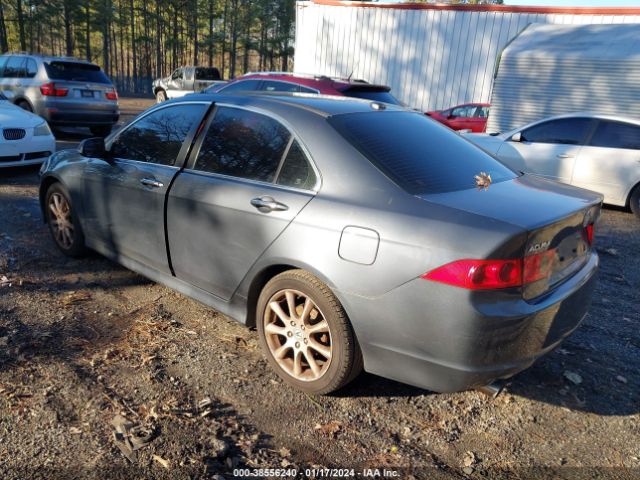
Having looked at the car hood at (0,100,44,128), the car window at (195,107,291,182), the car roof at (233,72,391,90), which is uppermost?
the car roof at (233,72,391,90)

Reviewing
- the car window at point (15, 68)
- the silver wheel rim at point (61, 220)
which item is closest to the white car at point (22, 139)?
the silver wheel rim at point (61, 220)

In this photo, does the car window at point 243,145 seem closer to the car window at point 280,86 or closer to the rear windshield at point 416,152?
the rear windshield at point 416,152

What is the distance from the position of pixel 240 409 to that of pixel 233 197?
123cm

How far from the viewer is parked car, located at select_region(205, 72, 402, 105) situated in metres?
9.38

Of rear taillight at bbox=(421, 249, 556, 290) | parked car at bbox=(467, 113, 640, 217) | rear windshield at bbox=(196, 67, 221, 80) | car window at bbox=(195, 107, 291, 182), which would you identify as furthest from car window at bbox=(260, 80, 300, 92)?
rear windshield at bbox=(196, 67, 221, 80)

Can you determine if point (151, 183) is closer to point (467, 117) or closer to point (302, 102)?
point (302, 102)

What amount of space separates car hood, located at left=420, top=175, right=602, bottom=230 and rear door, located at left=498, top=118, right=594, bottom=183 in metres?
5.18

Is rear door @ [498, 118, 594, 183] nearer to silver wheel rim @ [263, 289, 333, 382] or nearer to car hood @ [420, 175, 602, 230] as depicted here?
car hood @ [420, 175, 602, 230]

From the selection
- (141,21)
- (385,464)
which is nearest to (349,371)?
(385,464)

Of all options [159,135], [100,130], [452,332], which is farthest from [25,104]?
[452,332]

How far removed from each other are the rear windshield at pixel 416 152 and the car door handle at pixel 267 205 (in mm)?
533

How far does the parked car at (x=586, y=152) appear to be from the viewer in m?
7.61

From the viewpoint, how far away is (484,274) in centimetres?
230

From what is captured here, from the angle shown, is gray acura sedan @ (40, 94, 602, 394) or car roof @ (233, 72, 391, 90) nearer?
gray acura sedan @ (40, 94, 602, 394)
